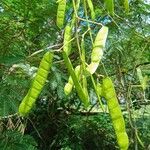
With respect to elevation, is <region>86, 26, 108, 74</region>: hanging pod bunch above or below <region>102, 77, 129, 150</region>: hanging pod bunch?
above

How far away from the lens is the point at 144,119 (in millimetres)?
3354

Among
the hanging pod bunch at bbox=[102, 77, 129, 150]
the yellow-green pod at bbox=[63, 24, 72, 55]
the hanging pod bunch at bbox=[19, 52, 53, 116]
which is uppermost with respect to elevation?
the yellow-green pod at bbox=[63, 24, 72, 55]

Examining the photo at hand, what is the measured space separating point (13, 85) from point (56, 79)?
0.28 metres

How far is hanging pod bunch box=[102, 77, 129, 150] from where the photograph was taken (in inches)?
41.2

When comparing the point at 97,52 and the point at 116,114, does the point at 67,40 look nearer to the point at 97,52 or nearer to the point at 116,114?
the point at 97,52

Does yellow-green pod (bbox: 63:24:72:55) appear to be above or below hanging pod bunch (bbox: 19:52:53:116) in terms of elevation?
above

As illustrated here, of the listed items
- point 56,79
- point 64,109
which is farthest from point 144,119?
point 56,79

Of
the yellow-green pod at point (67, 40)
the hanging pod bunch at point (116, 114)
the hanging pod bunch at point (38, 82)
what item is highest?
the yellow-green pod at point (67, 40)

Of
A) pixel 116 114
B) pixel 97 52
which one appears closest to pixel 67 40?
pixel 97 52

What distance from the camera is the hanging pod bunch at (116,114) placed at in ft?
3.43

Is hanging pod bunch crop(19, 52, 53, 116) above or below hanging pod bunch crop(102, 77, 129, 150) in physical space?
above

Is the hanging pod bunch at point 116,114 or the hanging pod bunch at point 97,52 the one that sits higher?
the hanging pod bunch at point 97,52

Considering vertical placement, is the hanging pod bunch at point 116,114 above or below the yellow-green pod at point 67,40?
below

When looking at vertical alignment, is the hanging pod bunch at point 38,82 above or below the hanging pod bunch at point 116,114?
above
